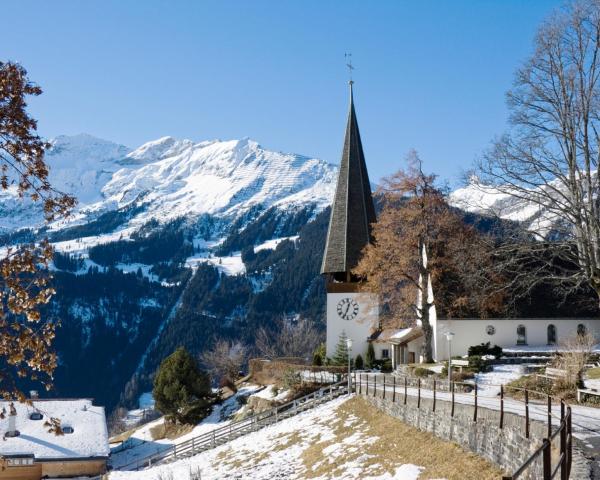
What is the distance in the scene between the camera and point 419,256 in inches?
1529

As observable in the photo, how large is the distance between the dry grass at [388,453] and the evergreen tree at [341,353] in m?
17.4

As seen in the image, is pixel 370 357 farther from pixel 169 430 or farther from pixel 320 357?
pixel 169 430

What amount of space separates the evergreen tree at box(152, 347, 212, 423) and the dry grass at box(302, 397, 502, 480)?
69.5 feet

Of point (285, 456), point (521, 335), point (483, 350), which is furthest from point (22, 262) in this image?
point (521, 335)

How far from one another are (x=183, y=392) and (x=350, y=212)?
17043 millimetres

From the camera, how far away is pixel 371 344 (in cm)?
4791

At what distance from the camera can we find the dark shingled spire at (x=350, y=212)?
50031 mm

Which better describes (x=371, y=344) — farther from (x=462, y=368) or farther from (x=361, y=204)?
(x=462, y=368)

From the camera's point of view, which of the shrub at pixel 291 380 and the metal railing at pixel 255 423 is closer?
the metal railing at pixel 255 423

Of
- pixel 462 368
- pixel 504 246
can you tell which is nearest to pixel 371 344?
pixel 462 368

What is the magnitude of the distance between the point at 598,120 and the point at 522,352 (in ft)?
55.4

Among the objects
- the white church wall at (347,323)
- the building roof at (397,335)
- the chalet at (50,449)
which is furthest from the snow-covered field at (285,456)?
the white church wall at (347,323)

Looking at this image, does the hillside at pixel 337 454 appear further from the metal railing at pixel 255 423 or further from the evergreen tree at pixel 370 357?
the evergreen tree at pixel 370 357

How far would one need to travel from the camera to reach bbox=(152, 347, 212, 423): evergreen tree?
47.0 m
